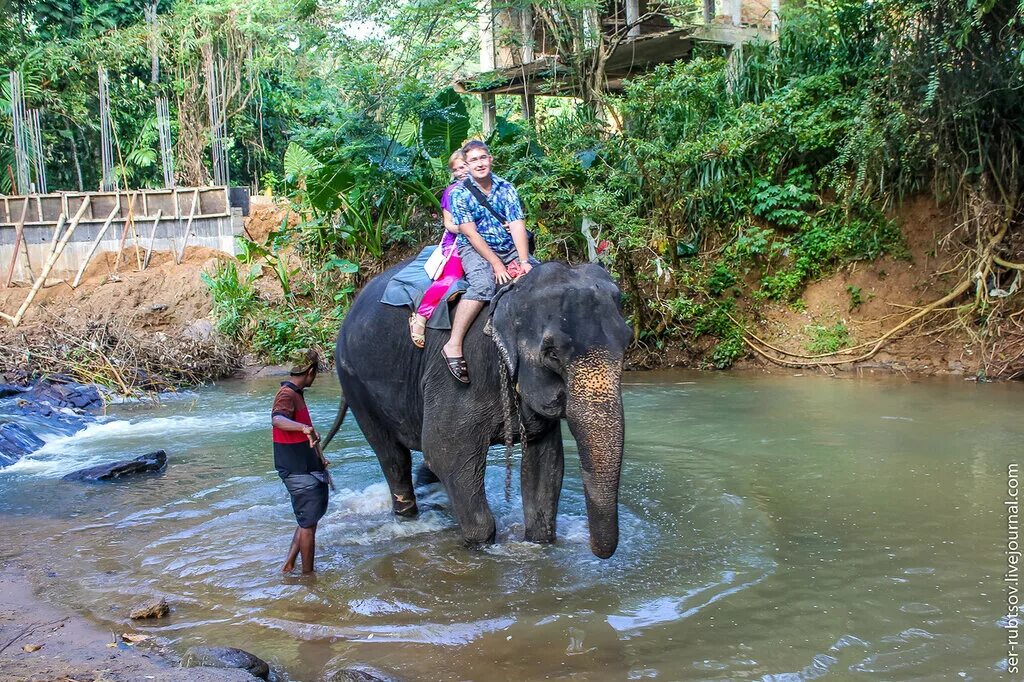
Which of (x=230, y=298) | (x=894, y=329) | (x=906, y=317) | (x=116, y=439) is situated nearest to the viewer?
(x=116, y=439)

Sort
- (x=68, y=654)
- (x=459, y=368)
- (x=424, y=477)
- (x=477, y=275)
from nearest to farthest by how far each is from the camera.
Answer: (x=68, y=654) → (x=459, y=368) → (x=477, y=275) → (x=424, y=477)

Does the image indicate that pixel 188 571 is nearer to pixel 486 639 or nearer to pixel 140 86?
pixel 486 639

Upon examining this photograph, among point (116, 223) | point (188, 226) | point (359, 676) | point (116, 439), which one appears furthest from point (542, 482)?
point (116, 223)

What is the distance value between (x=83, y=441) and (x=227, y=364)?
422 centimetres

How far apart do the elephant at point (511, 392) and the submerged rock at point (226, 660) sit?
1.54 metres

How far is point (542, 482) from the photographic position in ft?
16.9

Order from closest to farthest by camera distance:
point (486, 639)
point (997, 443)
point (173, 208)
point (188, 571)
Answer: point (486, 639) < point (188, 571) < point (997, 443) < point (173, 208)

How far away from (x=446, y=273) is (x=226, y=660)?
2.48m

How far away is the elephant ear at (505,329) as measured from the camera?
462cm

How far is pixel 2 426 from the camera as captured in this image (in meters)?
→ 9.15

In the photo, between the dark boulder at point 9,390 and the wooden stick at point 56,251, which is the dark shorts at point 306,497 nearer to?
the dark boulder at point 9,390

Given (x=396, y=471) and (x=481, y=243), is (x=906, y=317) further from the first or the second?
(x=481, y=243)

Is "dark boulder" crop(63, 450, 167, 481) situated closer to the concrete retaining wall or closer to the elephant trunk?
the elephant trunk

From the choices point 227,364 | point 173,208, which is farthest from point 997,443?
point 173,208
